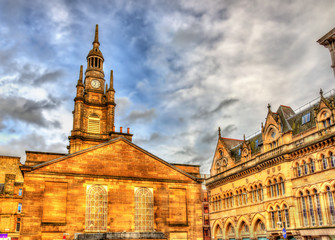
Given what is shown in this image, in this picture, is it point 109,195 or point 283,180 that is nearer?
point 109,195

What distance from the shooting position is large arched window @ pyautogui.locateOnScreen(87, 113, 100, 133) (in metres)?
54.3

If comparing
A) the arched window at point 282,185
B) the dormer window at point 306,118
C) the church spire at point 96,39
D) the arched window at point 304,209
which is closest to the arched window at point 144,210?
the arched window at point 282,185

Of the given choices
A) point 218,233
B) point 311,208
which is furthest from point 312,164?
point 218,233

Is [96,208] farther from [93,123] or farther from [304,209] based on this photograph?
[93,123]

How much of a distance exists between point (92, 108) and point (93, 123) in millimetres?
2666

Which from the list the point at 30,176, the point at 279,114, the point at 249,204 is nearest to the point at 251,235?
the point at 249,204

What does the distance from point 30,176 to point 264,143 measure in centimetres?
3049

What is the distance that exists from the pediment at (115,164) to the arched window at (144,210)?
1558 mm

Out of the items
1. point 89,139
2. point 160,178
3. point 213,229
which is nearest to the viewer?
point 160,178

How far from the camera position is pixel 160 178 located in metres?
34.9

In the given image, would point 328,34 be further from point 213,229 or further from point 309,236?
point 213,229

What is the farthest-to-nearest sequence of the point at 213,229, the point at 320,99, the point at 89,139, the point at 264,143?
1. the point at 213,229
2. the point at 89,139
3. the point at 264,143
4. the point at 320,99

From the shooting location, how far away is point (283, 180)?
41156 millimetres

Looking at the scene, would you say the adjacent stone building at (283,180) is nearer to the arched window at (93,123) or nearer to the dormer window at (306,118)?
the dormer window at (306,118)
